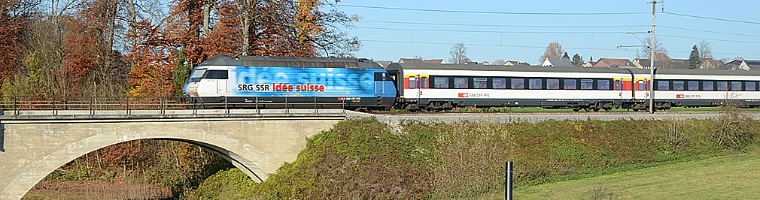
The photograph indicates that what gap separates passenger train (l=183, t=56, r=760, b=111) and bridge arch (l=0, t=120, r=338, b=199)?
297 centimetres

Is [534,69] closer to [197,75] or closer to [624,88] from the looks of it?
[624,88]

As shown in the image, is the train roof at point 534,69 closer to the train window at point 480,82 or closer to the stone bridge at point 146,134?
the train window at point 480,82

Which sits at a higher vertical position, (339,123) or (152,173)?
(339,123)

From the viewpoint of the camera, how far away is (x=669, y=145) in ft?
112

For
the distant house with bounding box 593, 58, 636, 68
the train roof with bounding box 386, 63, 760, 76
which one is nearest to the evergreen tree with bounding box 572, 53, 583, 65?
the distant house with bounding box 593, 58, 636, 68

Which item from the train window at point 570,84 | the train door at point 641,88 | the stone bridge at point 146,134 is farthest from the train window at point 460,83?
the train door at point 641,88

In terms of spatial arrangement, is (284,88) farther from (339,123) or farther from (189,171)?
(189,171)

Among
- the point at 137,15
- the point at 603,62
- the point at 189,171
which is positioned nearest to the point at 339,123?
the point at 189,171

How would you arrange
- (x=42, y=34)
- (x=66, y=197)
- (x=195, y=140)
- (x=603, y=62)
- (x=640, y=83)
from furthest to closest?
(x=603, y=62) < (x=42, y=34) < (x=640, y=83) < (x=66, y=197) < (x=195, y=140)

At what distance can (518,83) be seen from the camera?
38062 millimetres

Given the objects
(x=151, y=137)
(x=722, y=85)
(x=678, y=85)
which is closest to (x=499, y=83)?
(x=678, y=85)

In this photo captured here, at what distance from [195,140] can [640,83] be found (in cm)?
2391

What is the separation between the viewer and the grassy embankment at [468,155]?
2494cm

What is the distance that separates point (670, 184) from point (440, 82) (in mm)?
12982
